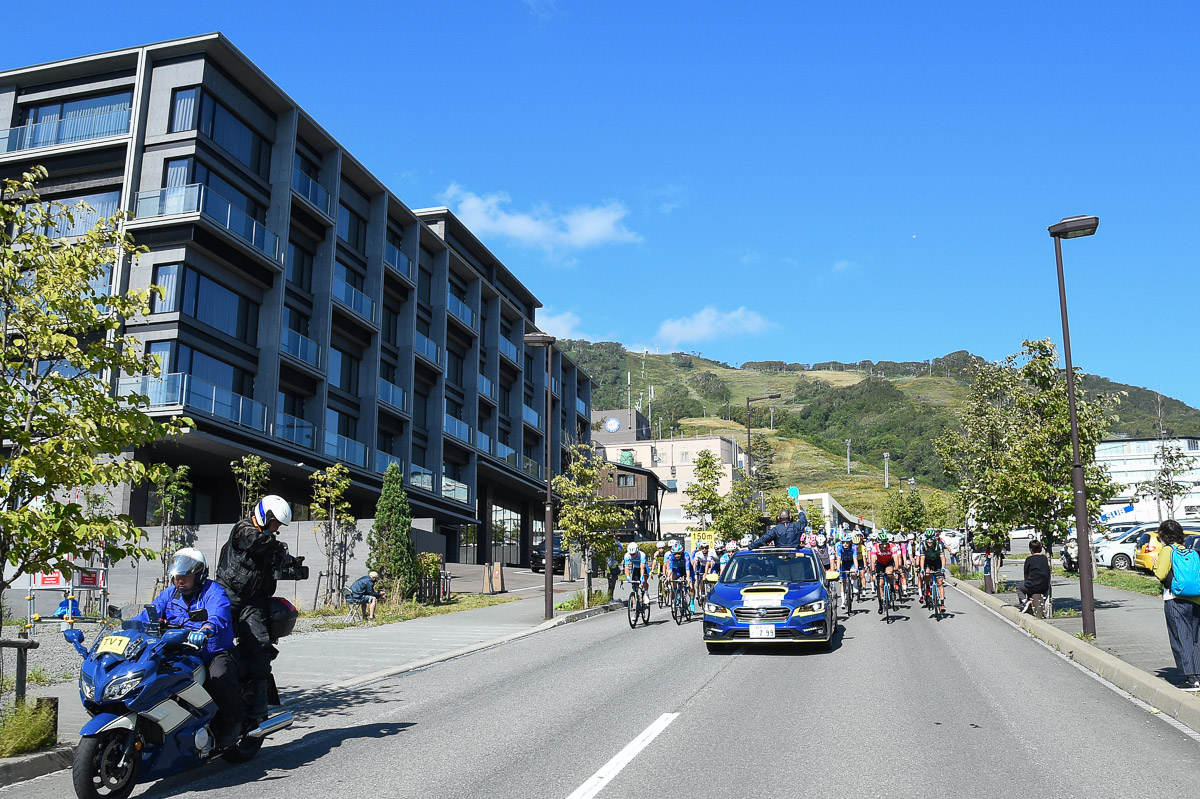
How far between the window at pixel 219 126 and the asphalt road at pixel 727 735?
24.2 metres

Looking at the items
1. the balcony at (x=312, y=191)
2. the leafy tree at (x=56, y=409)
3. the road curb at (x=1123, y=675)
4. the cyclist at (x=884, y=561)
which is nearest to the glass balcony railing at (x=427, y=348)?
the balcony at (x=312, y=191)

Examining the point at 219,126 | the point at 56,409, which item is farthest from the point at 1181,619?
the point at 219,126

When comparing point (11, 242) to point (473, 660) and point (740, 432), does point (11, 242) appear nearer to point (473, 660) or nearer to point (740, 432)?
point (473, 660)

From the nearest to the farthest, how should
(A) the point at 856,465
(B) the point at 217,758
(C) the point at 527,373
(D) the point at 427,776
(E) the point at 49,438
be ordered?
(D) the point at 427,776, (B) the point at 217,758, (E) the point at 49,438, (C) the point at 527,373, (A) the point at 856,465

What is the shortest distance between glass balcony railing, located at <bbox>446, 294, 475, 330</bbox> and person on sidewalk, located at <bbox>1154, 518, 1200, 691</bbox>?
3977cm

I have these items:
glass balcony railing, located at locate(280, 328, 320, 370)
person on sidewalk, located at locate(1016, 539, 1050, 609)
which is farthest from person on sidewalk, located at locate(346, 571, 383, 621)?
glass balcony railing, located at locate(280, 328, 320, 370)

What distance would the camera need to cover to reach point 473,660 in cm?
1398

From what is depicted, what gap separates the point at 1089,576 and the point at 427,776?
11797mm

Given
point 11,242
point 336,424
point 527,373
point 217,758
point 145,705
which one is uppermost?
point 527,373

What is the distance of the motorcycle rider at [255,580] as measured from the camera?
6.88 m

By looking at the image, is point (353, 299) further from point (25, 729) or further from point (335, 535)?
point (25, 729)

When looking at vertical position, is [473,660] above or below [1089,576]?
below

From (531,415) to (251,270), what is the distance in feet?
90.9

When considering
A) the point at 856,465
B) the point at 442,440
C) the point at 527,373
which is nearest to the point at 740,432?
the point at 856,465
